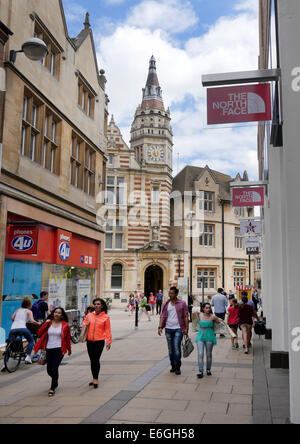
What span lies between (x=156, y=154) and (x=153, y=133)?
3005 mm

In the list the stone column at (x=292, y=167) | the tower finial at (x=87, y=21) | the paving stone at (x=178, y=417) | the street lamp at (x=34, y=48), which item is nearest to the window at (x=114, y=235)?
the tower finial at (x=87, y=21)

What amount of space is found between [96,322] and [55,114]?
9.11 m

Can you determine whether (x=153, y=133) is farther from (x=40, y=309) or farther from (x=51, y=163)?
(x=40, y=309)

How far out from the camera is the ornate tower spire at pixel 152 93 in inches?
1900

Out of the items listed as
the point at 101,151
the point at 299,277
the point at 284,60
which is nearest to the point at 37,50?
the point at 284,60

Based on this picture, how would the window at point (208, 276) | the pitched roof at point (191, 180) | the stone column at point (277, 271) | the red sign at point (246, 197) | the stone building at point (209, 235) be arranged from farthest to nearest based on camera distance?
the pitched roof at point (191, 180), the window at point (208, 276), the stone building at point (209, 235), the red sign at point (246, 197), the stone column at point (277, 271)

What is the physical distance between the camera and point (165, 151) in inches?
1736

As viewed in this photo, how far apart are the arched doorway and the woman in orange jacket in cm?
3529

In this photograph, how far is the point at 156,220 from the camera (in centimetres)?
4122

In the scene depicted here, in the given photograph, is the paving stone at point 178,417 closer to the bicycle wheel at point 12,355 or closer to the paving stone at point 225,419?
the paving stone at point 225,419

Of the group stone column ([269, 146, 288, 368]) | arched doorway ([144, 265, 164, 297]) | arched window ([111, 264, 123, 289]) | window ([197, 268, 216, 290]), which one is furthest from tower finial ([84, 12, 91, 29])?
window ([197, 268, 216, 290])

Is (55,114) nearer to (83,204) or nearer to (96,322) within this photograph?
(83,204)

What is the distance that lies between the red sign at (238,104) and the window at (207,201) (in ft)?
123

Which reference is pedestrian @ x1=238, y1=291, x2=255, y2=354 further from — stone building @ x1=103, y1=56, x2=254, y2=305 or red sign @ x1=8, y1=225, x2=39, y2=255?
stone building @ x1=103, y1=56, x2=254, y2=305
